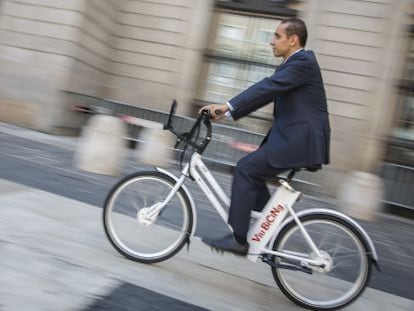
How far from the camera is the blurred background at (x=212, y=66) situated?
33.6 ft

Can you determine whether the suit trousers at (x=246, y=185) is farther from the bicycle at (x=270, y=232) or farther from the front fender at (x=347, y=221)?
the front fender at (x=347, y=221)

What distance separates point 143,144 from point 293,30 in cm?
625

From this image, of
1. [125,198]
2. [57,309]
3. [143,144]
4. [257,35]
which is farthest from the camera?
[257,35]

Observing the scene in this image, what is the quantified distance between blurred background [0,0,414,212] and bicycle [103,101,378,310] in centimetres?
578

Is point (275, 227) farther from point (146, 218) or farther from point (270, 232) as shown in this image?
point (146, 218)

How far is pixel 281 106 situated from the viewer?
3959 millimetres

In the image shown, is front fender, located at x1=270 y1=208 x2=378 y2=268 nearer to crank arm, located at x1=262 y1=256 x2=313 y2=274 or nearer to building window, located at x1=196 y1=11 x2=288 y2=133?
crank arm, located at x1=262 y1=256 x2=313 y2=274

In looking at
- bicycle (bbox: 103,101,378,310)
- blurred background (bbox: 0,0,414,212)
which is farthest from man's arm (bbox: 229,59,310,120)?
blurred background (bbox: 0,0,414,212)

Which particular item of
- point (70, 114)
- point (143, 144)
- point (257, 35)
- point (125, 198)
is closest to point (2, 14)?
point (70, 114)

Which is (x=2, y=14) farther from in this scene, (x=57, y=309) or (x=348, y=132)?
(x=57, y=309)

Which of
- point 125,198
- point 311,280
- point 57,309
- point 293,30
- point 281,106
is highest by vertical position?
point 293,30

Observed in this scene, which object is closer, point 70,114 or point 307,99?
point 307,99

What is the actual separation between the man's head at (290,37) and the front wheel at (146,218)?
1.29m

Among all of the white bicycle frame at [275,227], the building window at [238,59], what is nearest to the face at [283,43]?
the white bicycle frame at [275,227]
